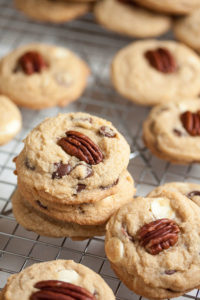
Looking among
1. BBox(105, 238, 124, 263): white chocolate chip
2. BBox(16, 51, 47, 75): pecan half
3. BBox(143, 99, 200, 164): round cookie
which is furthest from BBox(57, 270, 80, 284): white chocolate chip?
BBox(16, 51, 47, 75): pecan half

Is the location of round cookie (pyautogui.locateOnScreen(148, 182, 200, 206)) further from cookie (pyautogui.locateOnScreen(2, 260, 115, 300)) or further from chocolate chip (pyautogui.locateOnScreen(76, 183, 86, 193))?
cookie (pyautogui.locateOnScreen(2, 260, 115, 300))

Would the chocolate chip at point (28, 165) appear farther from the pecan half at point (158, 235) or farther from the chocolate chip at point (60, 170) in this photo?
the pecan half at point (158, 235)

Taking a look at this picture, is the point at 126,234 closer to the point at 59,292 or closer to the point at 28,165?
the point at 59,292

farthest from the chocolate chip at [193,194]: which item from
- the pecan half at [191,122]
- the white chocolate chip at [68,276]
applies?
the white chocolate chip at [68,276]

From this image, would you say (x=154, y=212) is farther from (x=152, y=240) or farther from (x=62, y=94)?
(x=62, y=94)

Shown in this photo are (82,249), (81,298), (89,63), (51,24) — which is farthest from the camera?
(51,24)

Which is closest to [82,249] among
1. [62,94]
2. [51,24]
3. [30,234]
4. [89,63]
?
[30,234]
